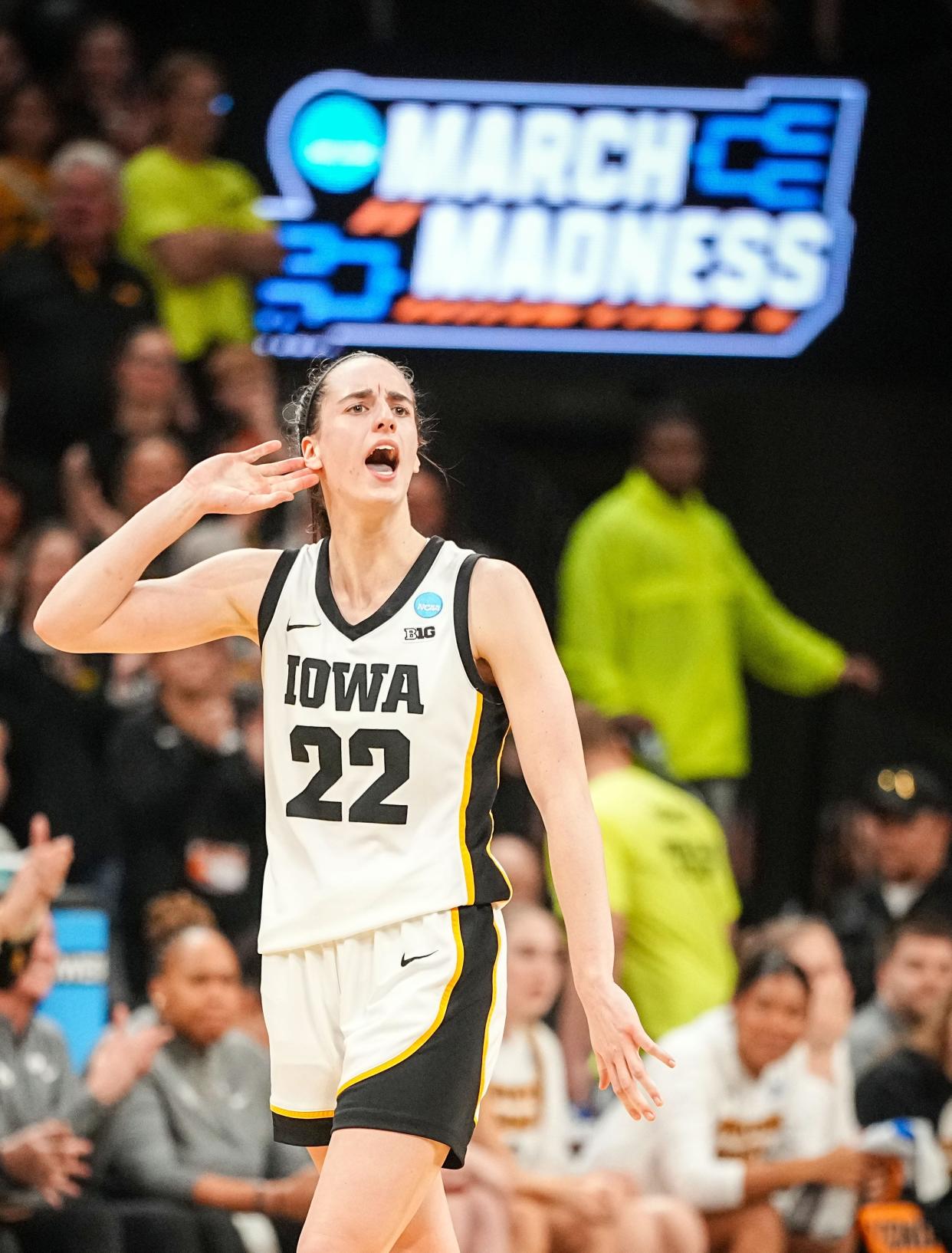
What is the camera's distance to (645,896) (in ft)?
25.0

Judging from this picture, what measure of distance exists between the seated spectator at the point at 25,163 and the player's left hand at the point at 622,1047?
5.85m

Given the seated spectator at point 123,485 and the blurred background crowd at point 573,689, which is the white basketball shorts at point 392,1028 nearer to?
the blurred background crowd at point 573,689

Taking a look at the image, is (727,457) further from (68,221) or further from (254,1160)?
(254,1160)

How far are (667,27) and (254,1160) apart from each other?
684cm

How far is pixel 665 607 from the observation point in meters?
9.20

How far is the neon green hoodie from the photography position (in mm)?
9156

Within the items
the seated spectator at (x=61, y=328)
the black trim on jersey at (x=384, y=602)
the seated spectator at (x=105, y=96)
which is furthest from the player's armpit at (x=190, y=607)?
the seated spectator at (x=105, y=96)

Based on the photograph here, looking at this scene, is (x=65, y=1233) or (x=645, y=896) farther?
(x=645, y=896)

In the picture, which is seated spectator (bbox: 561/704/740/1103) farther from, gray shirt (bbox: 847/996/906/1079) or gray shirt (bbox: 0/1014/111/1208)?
gray shirt (bbox: 0/1014/111/1208)

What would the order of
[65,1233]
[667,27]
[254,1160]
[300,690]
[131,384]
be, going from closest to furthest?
[300,690]
[65,1233]
[254,1160]
[131,384]
[667,27]

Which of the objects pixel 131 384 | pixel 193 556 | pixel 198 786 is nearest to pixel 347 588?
pixel 198 786

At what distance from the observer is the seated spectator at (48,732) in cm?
710

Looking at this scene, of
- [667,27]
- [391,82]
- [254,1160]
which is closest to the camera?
[254,1160]

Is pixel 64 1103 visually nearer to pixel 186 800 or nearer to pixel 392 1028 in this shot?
pixel 186 800
